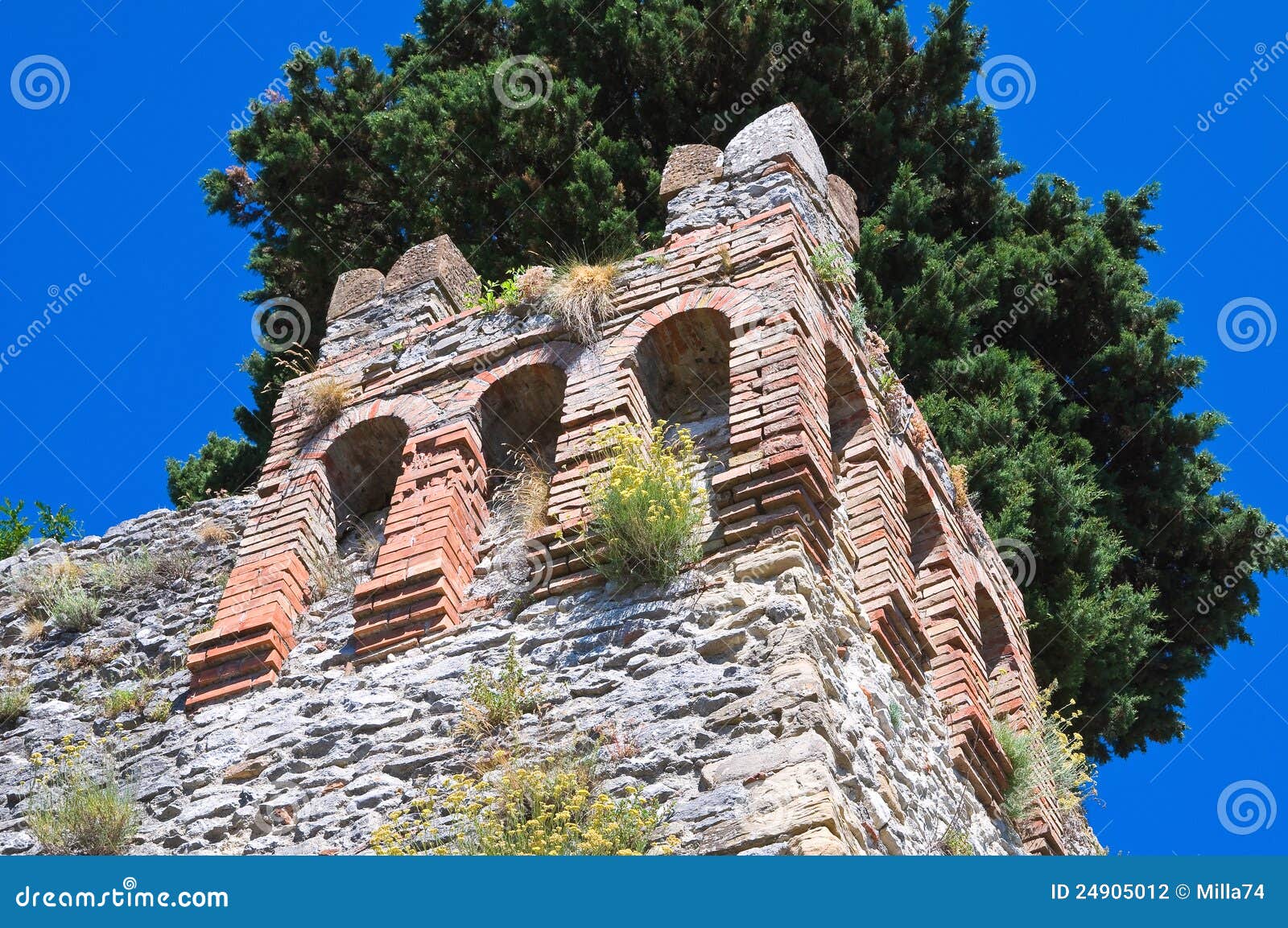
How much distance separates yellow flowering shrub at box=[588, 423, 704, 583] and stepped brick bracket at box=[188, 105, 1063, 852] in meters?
0.15

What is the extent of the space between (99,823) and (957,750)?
4670mm

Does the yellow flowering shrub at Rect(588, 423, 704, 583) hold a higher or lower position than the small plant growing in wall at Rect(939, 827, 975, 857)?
higher

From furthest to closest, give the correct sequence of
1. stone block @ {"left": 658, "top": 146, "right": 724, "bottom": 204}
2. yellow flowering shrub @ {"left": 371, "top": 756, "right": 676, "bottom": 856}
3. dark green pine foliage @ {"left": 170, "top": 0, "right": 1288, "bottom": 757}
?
dark green pine foliage @ {"left": 170, "top": 0, "right": 1288, "bottom": 757}
stone block @ {"left": 658, "top": 146, "right": 724, "bottom": 204}
yellow flowering shrub @ {"left": 371, "top": 756, "right": 676, "bottom": 856}

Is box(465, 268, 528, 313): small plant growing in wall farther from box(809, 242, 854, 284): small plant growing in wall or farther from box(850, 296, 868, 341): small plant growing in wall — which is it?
box(850, 296, 868, 341): small plant growing in wall

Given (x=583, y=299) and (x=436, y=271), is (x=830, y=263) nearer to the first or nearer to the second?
(x=583, y=299)

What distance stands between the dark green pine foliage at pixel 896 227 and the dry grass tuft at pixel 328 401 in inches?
170

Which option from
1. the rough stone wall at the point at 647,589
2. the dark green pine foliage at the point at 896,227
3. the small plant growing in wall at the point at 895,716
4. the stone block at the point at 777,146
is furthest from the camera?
the dark green pine foliage at the point at 896,227

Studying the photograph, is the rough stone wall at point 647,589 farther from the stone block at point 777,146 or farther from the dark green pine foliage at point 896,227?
the dark green pine foliage at point 896,227

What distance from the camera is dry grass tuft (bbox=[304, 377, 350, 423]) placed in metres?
10.8

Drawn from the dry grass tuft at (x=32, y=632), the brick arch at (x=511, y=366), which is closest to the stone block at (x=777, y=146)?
the brick arch at (x=511, y=366)

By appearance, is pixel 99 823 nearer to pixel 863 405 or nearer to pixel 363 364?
pixel 363 364

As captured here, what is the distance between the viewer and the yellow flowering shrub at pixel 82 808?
8.36 metres

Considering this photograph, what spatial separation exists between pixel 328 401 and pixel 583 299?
1867mm

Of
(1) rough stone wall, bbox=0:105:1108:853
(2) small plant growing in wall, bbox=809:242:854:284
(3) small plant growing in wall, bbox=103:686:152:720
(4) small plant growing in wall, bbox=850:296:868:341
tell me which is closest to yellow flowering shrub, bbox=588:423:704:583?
(1) rough stone wall, bbox=0:105:1108:853
